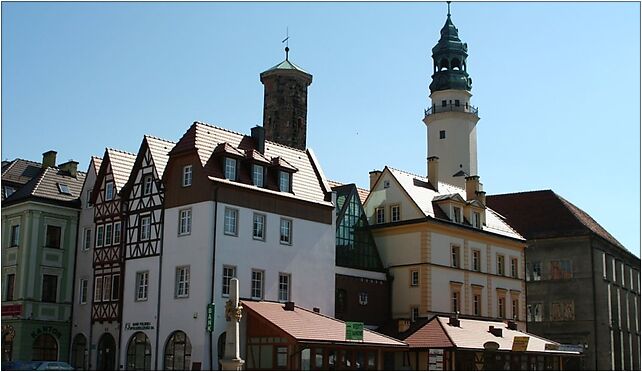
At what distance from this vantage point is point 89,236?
4750 centimetres

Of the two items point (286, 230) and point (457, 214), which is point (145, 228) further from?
point (457, 214)

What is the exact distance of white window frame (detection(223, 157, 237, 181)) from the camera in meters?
41.0

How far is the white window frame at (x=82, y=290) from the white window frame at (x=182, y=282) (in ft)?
27.3

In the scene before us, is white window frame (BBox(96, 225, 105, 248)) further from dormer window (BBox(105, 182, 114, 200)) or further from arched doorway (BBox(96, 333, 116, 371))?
arched doorway (BBox(96, 333, 116, 371))

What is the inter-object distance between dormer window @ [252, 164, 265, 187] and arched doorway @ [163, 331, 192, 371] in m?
7.79

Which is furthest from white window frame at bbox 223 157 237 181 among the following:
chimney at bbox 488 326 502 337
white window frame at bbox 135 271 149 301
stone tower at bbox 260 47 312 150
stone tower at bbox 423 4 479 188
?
stone tower at bbox 423 4 479 188

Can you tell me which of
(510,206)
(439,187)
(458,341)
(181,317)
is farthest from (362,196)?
(510,206)

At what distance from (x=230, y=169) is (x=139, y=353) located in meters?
9.51

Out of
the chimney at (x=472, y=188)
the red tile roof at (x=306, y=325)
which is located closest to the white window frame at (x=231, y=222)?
the red tile roof at (x=306, y=325)

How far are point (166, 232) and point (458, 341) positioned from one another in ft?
48.8

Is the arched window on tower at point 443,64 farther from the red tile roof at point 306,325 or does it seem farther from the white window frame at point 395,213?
the red tile roof at point 306,325

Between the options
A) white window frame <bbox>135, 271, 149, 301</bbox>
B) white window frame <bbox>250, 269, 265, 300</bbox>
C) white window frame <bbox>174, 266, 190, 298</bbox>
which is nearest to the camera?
white window frame <bbox>174, 266, 190, 298</bbox>

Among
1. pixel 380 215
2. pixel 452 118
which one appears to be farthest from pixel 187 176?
pixel 452 118

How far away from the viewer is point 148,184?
43469 millimetres
